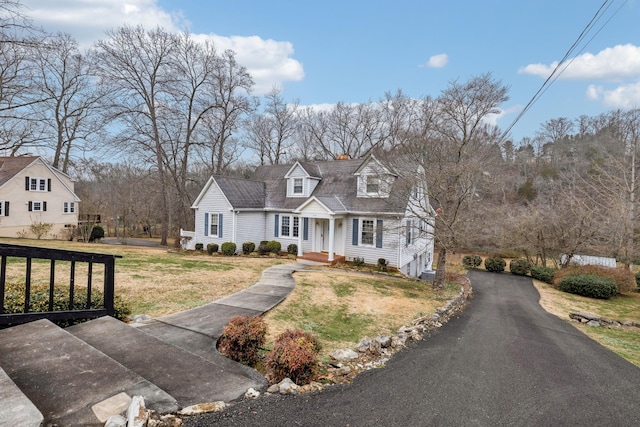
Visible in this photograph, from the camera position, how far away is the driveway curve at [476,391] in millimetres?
3852

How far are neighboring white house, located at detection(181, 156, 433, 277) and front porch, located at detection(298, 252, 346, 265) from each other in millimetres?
167

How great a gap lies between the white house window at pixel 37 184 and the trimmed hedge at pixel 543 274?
39.8m

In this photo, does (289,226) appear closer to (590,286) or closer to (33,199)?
(590,286)

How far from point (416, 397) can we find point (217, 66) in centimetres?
2911

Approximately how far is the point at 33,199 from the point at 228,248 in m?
20.2

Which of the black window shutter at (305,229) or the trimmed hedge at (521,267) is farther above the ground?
the black window shutter at (305,229)

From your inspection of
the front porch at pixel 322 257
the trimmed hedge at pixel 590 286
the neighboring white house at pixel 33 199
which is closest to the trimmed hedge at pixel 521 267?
the trimmed hedge at pixel 590 286

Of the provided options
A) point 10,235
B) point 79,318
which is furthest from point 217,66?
point 79,318

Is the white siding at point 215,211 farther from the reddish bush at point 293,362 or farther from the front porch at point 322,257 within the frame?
the reddish bush at point 293,362

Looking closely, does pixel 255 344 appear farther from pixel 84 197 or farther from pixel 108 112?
pixel 84 197

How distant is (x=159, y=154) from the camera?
25.5 meters

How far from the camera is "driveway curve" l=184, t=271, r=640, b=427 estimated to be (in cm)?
385

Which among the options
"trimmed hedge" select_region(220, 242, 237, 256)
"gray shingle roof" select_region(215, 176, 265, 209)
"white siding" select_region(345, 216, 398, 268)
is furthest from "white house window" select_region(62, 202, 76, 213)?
"white siding" select_region(345, 216, 398, 268)

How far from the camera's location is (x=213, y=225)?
21250 millimetres
